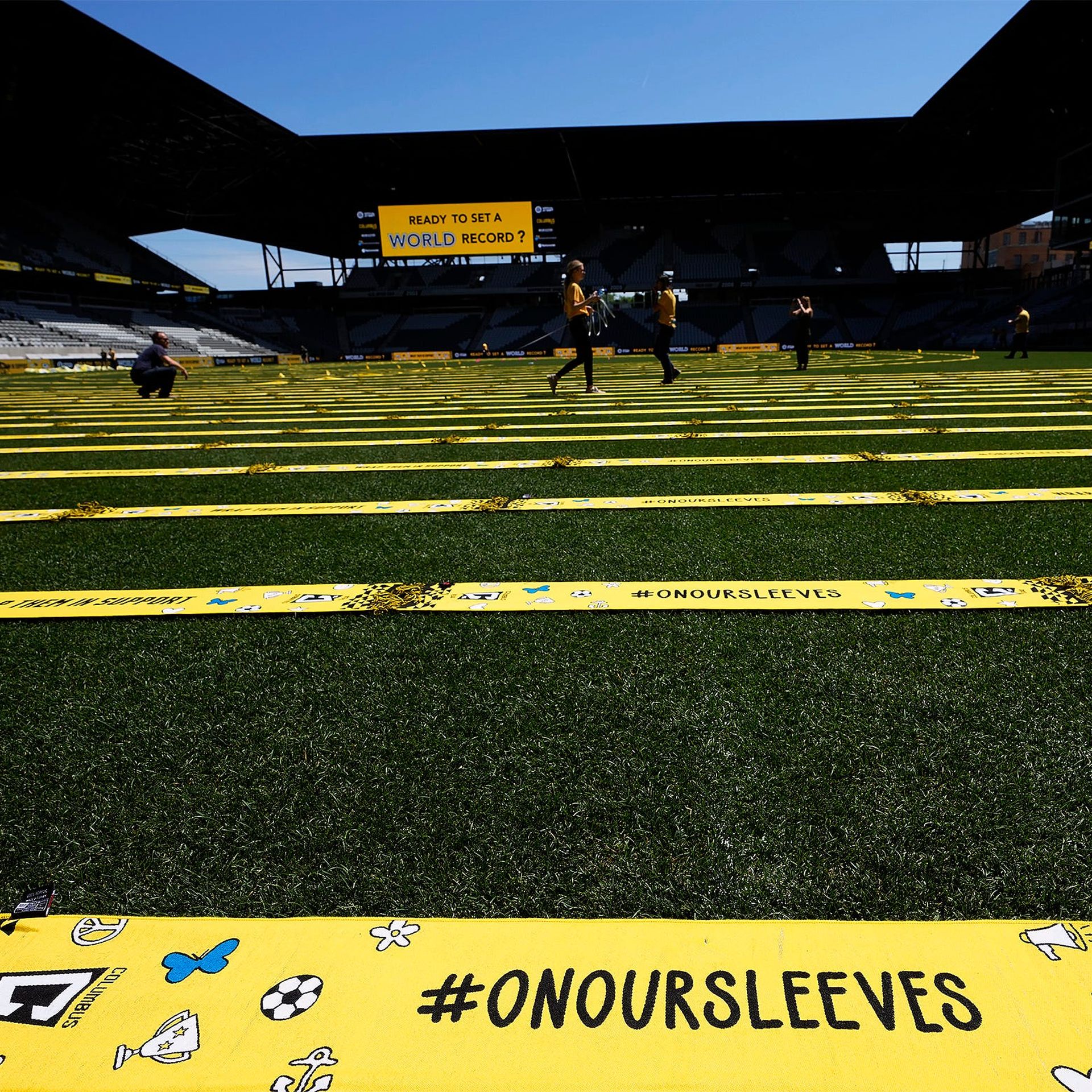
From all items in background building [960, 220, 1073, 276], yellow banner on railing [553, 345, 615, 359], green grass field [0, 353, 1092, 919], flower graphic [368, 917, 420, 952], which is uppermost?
background building [960, 220, 1073, 276]

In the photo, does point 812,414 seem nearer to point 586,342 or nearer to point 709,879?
point 586,342

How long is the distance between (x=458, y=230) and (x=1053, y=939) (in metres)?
39.9

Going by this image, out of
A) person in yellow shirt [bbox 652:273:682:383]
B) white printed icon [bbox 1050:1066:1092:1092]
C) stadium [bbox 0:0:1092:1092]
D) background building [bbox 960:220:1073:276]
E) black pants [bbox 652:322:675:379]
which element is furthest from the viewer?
background building [bbox 960:220:1073:276]

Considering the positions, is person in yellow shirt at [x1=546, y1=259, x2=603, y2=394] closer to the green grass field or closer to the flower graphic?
the green grass field

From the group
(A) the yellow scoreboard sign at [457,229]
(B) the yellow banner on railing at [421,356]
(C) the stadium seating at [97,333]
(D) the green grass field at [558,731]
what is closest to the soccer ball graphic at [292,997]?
(D) the green grass field at [558,731]

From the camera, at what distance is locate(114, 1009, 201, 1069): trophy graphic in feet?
2.98

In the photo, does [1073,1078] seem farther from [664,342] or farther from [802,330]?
[802,330]

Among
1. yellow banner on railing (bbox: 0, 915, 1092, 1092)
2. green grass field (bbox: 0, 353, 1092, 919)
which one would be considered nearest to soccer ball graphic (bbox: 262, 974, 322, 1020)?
yellow banner on railing (bbox: 0, 915, 1092, 1092)

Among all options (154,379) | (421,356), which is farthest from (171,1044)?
(421,356)

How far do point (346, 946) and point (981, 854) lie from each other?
106 cm

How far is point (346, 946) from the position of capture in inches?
41.7

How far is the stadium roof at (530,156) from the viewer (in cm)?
2312

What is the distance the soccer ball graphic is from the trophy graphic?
0.09m

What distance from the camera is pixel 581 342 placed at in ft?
34.1
